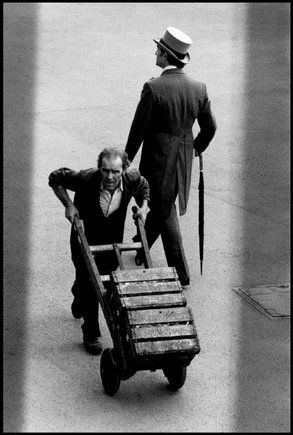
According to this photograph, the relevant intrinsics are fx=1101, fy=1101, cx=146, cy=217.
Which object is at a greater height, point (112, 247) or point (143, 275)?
point (112, 247)

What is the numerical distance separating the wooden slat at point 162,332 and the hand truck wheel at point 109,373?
362 millimetres

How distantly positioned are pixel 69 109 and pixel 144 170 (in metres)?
3.80

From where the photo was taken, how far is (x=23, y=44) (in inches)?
542

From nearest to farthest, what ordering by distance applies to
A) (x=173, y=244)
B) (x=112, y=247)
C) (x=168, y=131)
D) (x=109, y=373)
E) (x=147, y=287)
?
(x=147, y=287) < (x=109, y=373) < (x=112, y=247) < (x=168, y=131) < (x=173, y=244)

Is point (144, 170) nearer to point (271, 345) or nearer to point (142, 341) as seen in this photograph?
point (271, 345)

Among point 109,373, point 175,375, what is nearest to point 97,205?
point 109,373

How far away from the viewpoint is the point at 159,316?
20.5 feet

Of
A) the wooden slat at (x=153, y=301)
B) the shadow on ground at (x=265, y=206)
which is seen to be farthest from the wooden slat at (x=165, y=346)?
the shadow on ground at (x=265, y=206)

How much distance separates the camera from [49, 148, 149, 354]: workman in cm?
673

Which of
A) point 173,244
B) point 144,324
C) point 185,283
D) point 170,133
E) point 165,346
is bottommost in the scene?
point 165,346

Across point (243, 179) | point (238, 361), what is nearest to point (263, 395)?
point (238, 361)

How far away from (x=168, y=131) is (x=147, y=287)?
1.89 m

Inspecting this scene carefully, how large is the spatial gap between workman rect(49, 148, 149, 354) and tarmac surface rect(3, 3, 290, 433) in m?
0.37

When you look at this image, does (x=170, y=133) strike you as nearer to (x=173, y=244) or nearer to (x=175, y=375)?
(x=173, y=244)
